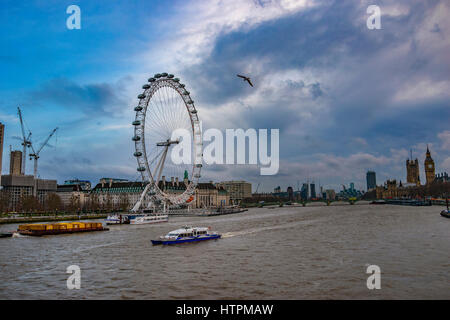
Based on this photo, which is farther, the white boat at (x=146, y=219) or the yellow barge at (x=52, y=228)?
the white boat at (x=146, y=219)

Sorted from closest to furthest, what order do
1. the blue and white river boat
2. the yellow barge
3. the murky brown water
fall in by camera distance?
the murky brown water < the blue and white river boat < the yellow barge

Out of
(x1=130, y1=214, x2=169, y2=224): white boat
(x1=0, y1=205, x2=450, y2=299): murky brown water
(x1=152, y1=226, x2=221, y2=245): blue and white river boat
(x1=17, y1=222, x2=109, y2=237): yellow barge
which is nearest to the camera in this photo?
(x1=0, y1=205, x2=450, y2=299): murky brown water

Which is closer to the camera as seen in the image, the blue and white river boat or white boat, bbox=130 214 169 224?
the blue and white river boat

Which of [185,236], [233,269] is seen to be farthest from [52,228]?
[233,269]

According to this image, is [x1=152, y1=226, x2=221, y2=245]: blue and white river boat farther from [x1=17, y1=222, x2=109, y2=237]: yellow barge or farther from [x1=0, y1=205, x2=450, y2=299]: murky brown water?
[x1=17, y1=222, x2=109, y2=237]: yellow barge

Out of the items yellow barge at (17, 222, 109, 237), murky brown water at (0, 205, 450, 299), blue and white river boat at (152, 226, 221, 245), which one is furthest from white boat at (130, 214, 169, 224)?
murky brown water at (0, 205, 450, 299)

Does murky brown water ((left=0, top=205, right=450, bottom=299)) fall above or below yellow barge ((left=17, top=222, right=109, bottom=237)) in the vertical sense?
below

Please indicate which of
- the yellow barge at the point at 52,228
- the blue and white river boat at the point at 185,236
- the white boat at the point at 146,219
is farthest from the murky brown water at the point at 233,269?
the white boat at the point at 146,219

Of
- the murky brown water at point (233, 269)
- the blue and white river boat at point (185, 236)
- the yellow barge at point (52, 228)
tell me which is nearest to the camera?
the murky brown water at point (233, 269)

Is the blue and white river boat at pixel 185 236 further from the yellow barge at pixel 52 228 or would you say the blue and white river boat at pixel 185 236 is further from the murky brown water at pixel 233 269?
the yellow barge at pixel 52 228

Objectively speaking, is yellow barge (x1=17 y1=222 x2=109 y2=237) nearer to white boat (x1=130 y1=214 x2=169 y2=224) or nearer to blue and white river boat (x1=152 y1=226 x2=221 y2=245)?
white boat (x1=130 y1=214 x2=169 y2=224)
